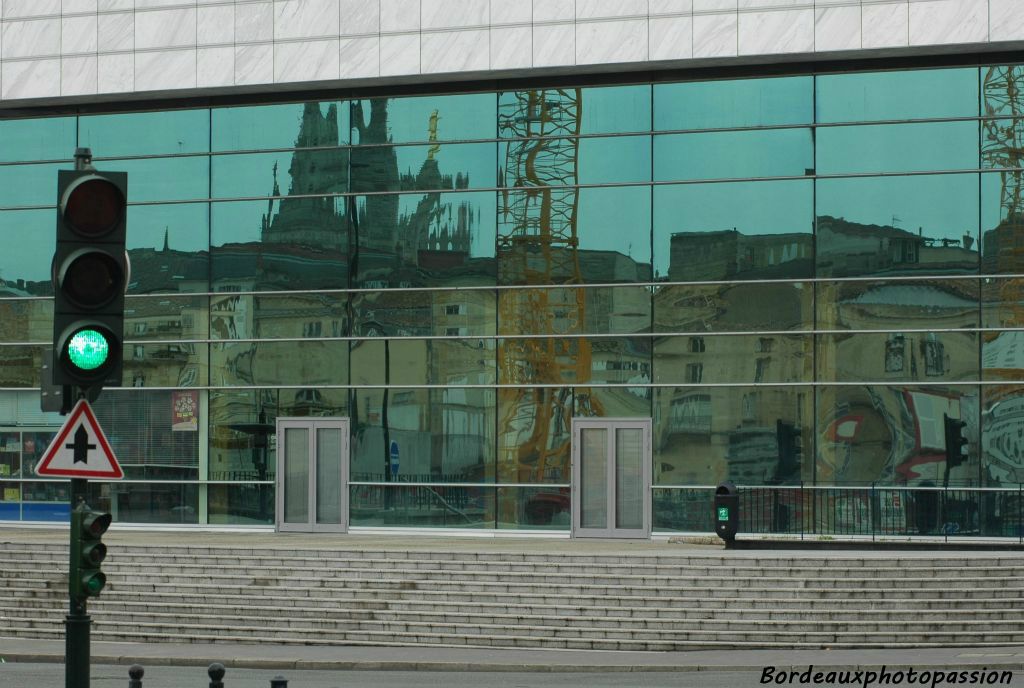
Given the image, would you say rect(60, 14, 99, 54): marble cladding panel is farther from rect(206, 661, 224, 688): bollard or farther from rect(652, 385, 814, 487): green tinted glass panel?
rect(206, 661, 224, 688): bollard

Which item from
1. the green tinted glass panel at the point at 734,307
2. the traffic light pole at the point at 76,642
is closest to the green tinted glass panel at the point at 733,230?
the green tinted glass panel at the point at 734,307

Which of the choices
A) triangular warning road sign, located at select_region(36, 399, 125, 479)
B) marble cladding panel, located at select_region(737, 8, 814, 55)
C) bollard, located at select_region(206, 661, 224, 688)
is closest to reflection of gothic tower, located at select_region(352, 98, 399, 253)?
marble cladding panel, located at select_region(737, 8, 814, 55)

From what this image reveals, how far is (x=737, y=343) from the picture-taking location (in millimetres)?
29203

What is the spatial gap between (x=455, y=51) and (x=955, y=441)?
39.2 ft

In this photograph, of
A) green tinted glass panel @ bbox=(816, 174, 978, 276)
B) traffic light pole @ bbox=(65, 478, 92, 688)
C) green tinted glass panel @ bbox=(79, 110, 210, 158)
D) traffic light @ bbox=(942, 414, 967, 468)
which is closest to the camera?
traffic light pole @ bbox=(65, 478, 92, 688)

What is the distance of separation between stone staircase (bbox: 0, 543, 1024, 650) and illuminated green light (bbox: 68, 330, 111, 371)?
12307 millimetres

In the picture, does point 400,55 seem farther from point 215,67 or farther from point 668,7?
point 668,7

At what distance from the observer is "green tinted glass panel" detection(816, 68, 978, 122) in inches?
1126

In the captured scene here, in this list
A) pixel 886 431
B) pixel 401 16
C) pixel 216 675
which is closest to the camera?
pixel 216 675

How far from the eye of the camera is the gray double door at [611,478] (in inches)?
1164

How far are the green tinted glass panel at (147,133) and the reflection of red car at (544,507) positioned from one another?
9974 millimetres

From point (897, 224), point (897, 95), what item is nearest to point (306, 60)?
point (897, 95)

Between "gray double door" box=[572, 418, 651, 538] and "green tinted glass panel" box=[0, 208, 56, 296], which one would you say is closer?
"gray double door" box=[572, 418, 651, 538]

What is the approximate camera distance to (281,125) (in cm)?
A: 3191
